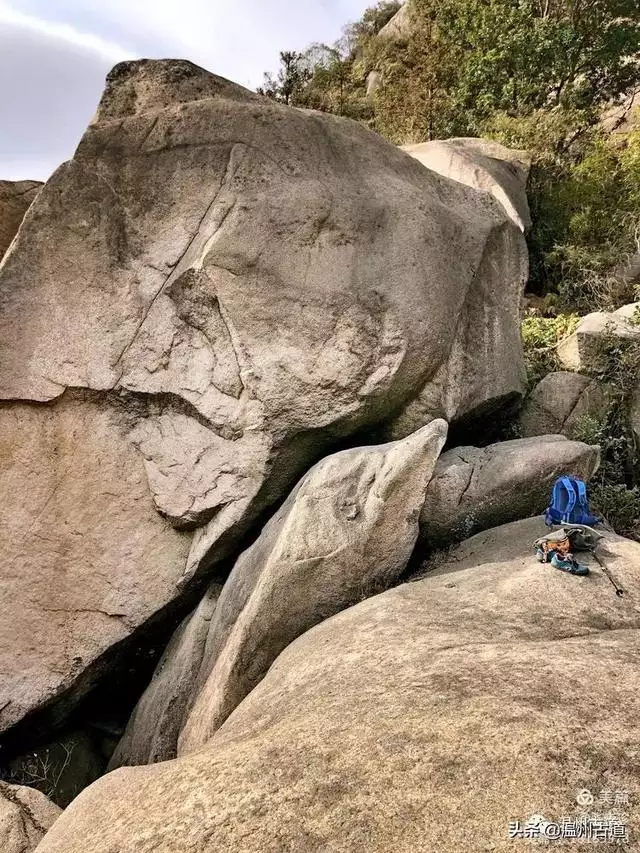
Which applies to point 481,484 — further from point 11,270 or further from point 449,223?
point 11,270

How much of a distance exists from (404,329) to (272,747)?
13.8 feet

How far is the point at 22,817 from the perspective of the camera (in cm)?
442

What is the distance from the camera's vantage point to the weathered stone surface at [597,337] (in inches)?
340

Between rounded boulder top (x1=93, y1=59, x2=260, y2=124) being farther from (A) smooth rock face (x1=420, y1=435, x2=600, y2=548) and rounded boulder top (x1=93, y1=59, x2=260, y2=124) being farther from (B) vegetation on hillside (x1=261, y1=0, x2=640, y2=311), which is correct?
(B) vegetation on hillside (x1=261, y1=0, x2=640, y2=311)

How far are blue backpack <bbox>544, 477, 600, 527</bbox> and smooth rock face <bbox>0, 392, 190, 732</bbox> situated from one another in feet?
11.6

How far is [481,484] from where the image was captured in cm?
581

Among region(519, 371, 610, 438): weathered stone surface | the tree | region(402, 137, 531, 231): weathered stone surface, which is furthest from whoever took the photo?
the tree

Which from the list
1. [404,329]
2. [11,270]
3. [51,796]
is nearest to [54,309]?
[11,270]

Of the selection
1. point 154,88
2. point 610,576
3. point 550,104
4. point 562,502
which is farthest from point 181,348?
point 550,104

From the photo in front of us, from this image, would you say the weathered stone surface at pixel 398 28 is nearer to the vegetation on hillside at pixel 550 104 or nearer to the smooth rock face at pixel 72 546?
the vegetation on hillside at pixel 550 104

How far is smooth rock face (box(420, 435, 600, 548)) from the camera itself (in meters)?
5.75

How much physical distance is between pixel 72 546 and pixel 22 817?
7.96ft

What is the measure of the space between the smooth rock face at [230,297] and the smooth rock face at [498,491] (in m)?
0.90

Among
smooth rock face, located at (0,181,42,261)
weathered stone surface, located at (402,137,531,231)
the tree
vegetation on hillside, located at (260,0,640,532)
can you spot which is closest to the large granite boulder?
smooth rock face, located at (0,181,42,261)
